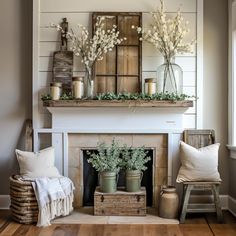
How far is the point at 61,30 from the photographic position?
427cm

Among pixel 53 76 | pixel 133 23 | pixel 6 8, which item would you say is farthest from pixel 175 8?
pixel 6 8

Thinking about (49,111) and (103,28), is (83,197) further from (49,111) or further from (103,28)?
(103,28)

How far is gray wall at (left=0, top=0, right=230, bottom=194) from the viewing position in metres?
4.37

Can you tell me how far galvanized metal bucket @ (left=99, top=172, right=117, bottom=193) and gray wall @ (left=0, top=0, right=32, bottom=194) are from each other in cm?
112

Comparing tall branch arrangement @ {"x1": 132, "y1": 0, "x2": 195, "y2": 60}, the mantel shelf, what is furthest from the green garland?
tall branch arrangement @ {"x1": 132, "y1": 0, "x2": 195, "y2": 60}

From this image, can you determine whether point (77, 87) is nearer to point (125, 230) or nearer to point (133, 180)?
point (133, 180)

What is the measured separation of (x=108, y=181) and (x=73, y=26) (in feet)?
5.76

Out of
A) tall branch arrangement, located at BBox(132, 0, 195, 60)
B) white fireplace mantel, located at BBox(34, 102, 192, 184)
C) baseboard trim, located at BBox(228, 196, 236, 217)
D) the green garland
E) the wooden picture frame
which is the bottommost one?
baseboard trim, located at BBox(228, 196, 236, 217)

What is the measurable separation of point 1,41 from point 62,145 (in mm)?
1371

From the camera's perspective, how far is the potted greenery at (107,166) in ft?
13.0

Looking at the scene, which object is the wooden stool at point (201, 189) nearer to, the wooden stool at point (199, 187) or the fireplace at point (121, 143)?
the wooden stool at point (199, 187)

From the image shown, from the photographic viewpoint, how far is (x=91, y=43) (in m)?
4.22

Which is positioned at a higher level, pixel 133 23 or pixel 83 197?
pixel 133 23

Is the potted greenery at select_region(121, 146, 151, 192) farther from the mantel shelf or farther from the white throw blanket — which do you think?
the white throw blanket
